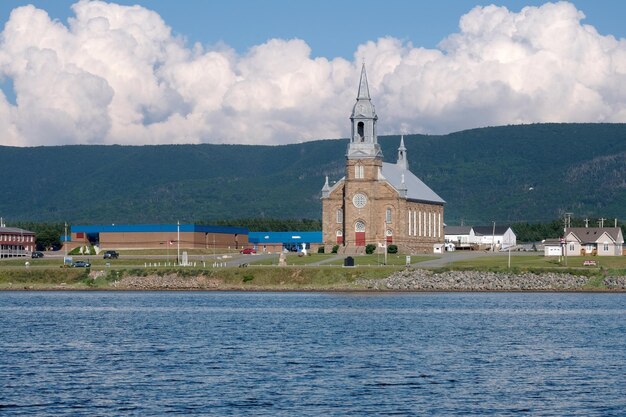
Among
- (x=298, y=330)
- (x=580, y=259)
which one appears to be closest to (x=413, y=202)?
(x=580, y=259)

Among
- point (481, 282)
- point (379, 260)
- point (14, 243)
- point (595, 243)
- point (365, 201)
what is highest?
point (365, 201)

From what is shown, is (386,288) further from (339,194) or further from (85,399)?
(85,399)

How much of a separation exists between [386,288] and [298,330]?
153 ft

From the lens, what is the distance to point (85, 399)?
133 ft

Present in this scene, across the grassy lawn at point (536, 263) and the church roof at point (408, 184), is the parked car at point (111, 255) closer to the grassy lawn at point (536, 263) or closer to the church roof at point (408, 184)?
the church roof at point (408, 184)

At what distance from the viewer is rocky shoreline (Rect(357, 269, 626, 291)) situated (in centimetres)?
11200

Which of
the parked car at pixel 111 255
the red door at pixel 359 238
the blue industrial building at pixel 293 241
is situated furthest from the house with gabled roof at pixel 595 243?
the parked car at pixel 111 255

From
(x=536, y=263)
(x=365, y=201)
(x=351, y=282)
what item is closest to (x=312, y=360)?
(x=351, y=282)

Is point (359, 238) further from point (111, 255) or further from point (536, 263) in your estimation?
point (536, 263)

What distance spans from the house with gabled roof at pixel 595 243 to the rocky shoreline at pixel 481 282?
3862 cm

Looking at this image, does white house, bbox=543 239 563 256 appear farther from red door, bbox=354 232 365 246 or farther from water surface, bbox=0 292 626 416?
water surface, bbox=0 292 626 416

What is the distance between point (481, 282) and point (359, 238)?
44.5 m

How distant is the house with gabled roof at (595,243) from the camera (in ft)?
500

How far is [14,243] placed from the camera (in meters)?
192
